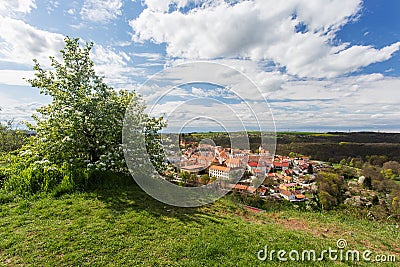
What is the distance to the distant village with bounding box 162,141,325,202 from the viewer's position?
19.9 ft

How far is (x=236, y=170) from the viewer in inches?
242

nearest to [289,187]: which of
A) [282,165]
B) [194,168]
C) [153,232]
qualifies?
[282,165]

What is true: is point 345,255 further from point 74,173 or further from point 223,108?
point 74,173

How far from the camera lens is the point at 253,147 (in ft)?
19.6

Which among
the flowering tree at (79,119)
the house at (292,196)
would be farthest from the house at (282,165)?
the flowering tree at (79,119)

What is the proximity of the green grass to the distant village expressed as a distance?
1040 millimetres

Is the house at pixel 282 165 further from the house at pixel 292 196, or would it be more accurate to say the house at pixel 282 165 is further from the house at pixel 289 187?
the house at pixel 292 196

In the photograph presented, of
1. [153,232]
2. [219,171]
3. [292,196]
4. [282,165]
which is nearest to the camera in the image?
[153,232]

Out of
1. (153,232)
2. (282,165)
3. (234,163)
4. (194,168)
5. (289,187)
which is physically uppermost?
(234,163)

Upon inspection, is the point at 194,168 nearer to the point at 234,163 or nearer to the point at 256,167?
the point at 234,163

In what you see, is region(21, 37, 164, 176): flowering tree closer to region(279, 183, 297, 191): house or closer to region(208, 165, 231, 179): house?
region(208, 165, 231, 179): house

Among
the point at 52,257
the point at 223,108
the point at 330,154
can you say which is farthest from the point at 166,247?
the point at 330,154

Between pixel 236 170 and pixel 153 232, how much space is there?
2.95m

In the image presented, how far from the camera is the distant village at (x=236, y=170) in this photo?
6.06 metres
